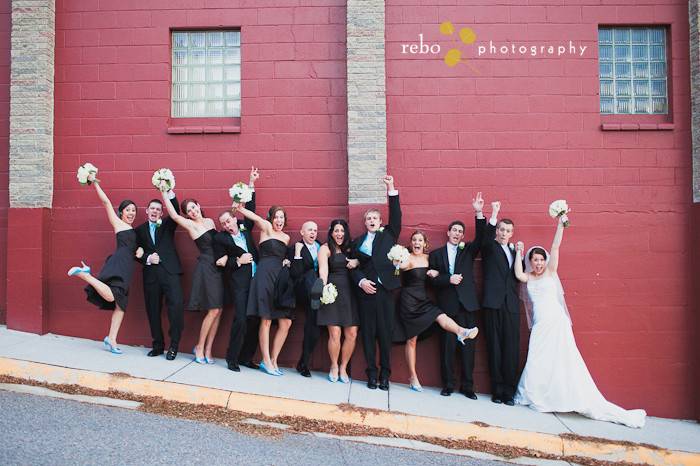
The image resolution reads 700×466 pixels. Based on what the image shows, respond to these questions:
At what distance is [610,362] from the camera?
741 centimetres

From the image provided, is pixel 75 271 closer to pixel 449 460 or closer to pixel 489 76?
pixel 449 460

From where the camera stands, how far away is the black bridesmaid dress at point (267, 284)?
6695 mm

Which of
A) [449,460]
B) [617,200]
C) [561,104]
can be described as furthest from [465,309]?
[561,104]

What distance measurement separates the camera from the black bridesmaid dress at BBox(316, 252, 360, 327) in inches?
266

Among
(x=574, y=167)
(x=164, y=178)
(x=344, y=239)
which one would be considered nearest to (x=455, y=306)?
(x=344, y=239)

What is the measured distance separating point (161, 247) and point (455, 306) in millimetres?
3904

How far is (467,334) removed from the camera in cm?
659

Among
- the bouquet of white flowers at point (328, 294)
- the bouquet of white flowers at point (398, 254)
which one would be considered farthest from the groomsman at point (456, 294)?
the bouquet of white flowers at point (328, 294)

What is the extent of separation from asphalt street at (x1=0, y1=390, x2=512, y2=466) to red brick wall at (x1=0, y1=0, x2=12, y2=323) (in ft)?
9.20

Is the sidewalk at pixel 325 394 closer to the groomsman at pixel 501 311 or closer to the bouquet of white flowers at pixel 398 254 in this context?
the groomsman at pixel 501 311

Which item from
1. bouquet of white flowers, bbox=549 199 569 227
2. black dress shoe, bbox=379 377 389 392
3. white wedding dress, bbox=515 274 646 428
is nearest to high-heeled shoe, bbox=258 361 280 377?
black dress shoe, bbox=379 377 389 392

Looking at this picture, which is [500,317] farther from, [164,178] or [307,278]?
[164,178]

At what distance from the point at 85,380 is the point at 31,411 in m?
0.85

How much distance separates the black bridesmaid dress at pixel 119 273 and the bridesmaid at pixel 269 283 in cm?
145
